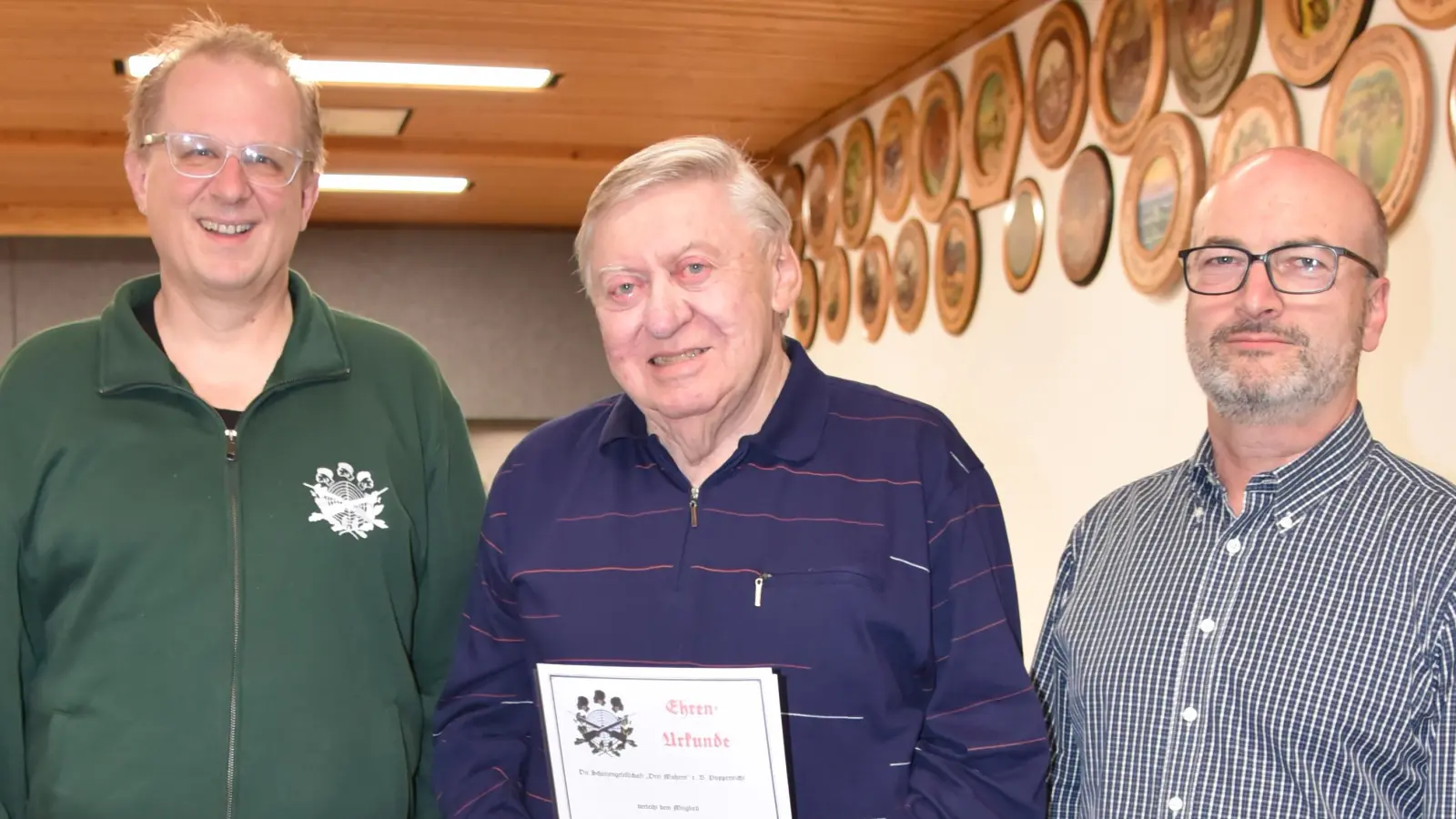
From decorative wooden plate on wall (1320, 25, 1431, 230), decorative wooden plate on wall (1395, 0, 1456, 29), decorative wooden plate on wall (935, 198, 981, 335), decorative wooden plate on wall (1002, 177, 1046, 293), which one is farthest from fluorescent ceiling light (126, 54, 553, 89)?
decorative wooden plate on wall (1395, 0, 1456, 29)

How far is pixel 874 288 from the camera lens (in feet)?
23.0

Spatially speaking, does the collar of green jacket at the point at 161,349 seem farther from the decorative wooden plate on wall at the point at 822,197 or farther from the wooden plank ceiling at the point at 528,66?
the decorative wooden plate on wall at the point at 822,197

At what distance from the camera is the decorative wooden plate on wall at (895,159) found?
6574 millimetres

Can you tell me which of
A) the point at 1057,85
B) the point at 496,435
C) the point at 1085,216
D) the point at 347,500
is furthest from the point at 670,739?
the point at 496,435

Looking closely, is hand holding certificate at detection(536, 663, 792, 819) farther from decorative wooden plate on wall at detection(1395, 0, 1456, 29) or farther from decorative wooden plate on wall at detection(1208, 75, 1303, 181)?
decorative wooden plate on wall at detection(1208, 75, 1303, 181)

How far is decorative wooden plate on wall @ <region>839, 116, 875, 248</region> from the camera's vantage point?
7164mm

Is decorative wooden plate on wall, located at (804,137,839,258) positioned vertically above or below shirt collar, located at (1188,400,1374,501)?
above

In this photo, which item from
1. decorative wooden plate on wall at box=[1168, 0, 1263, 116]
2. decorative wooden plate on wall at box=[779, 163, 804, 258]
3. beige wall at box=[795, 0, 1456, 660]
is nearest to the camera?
beige wall at box=[795, 0, 1456, 660]

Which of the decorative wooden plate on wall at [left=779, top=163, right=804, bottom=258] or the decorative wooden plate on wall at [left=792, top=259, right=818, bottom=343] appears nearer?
the decorative wooden plate on wall at [left=792, top=259, right=818, bottom=343]

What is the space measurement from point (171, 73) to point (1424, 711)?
1881 millimetres

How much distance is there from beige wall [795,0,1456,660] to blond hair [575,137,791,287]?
207 cm

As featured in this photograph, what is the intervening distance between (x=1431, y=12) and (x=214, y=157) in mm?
2669

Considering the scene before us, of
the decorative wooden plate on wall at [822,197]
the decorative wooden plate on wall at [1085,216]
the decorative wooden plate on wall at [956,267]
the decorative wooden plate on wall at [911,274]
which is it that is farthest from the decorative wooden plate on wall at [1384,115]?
the decorative wooden plate on wall at [822,197]

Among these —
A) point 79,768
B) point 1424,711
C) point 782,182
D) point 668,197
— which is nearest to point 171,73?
point 668,197
